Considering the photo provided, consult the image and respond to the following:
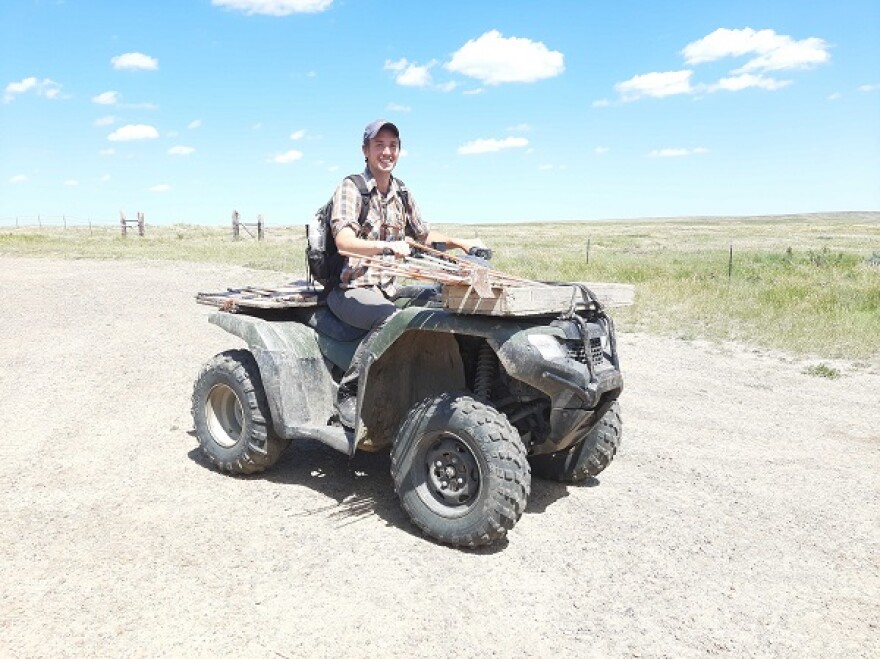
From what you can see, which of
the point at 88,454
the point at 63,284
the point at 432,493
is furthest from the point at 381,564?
the point at 63,284

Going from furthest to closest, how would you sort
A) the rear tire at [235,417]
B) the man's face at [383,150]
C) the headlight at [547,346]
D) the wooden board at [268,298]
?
the wooden board at [268,298], the rear tire at [235,417], the man's face at [383,150], the headlight at [547,346]

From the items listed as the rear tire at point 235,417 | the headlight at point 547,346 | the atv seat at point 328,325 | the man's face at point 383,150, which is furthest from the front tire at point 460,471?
the man's face at point 383,150

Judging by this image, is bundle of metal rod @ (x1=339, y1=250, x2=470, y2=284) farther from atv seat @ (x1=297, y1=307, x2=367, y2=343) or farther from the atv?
atv seat @ (x1=297, y1=307, x2=367, y2=343)

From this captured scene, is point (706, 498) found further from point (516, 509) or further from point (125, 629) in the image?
point (125, 629)

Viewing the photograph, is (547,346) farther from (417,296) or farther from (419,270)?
(417,296)

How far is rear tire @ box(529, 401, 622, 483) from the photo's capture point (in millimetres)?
4762

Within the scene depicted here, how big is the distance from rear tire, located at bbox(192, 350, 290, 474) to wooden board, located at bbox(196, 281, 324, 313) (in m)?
0.36

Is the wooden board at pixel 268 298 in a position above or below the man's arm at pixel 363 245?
below

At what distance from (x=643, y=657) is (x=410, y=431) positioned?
1.64m

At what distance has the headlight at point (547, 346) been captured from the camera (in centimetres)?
369

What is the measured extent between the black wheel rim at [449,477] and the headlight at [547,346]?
646mm

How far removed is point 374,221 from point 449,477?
171 cm

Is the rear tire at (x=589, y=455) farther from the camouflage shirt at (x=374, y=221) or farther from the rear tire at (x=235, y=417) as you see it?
the rear tire at (x=235, y=417)

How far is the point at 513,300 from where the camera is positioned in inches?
140
